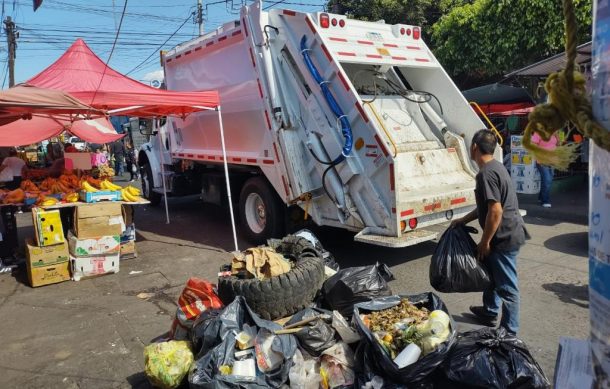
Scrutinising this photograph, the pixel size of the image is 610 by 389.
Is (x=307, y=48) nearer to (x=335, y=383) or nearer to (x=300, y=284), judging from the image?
(x=300, y=284)

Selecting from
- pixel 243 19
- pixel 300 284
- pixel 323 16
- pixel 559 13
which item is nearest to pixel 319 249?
pixel 300 284

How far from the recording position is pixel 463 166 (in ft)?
20.2

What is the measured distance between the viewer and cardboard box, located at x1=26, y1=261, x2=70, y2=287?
18.3ft

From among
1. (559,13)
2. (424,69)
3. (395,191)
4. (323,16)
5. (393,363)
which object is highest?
(559,13)

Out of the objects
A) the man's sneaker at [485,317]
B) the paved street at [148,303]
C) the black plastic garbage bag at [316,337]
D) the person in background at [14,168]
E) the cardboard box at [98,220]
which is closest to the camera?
the black plastic garbage bag at [316,337]

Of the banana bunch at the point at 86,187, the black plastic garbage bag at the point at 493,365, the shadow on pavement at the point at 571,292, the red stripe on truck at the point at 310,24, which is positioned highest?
the red stripe on truck at the point at 310,24

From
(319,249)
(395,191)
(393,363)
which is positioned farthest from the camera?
(395,191)

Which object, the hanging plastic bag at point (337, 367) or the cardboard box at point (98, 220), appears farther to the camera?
the cardboard box at point (98, 220)

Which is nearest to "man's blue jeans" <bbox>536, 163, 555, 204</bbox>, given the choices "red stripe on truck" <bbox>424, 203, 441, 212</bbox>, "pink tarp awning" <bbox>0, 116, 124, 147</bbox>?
"red stripe on truck" <bbox>424, 203, 441, 212</bbox>

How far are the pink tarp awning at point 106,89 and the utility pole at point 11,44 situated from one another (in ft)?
70.9

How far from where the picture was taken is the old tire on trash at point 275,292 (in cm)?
365

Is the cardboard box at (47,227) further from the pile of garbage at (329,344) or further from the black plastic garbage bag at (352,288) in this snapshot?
the black plastic garbage bag at (352,288)

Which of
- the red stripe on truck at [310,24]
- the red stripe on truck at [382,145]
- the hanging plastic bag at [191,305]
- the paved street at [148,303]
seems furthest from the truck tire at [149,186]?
the hanging plastic bag at [191,305]

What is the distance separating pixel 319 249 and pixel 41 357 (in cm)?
248
